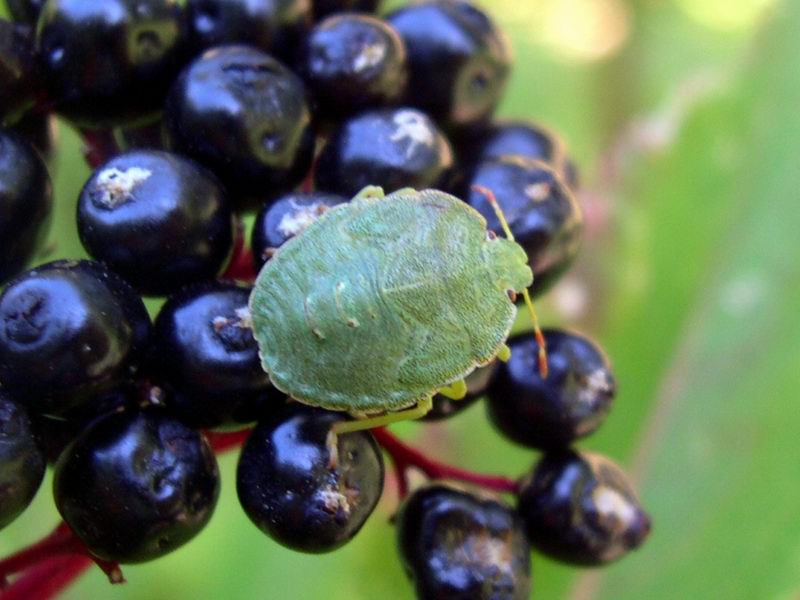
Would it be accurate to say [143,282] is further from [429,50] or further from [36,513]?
[36,513]

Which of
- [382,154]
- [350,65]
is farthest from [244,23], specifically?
[382,154]

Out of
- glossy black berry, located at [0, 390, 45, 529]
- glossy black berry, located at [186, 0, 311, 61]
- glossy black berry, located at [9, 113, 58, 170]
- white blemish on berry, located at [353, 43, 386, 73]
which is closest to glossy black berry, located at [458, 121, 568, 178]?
white blemish on berry, located at [353, 43, 386, 73]

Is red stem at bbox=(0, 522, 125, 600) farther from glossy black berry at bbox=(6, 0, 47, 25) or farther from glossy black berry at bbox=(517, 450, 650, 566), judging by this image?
glossy black berry at bbox=(6, 0, 47, 25)

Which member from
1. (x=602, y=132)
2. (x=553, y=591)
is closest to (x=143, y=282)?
(x=553, y=591)

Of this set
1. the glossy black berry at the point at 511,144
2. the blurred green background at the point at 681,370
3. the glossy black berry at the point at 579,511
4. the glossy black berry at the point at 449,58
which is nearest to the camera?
the glossy black berry at the point at 579,511

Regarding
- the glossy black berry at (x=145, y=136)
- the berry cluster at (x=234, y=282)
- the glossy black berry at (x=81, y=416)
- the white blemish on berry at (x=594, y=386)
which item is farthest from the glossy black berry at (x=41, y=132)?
the white blemish on berry at (x=594, y=386)

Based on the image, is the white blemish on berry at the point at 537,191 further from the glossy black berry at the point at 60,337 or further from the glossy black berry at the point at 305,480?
the glossy black berry at the point at 60,337
